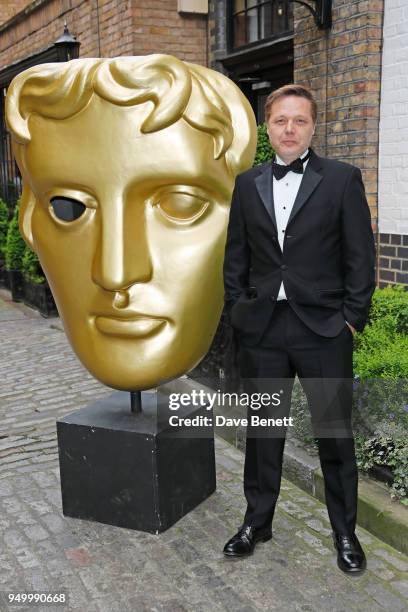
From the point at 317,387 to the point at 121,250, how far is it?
1.01 m

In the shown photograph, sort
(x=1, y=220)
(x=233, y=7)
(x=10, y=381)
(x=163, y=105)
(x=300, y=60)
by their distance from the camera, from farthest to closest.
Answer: (x=1, y=220) → (x=233, y=7) → (x=10, y=381) → (x=300, y=60) → (x=163, y=105)

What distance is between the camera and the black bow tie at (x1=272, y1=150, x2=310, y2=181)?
2762mm

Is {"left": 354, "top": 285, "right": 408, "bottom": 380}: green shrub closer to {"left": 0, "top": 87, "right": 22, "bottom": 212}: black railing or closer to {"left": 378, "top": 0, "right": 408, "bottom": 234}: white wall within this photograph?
{"left": 378, "top": 0, "right": 408, "bottom": 234}: white wall

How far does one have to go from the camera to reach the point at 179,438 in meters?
3.44

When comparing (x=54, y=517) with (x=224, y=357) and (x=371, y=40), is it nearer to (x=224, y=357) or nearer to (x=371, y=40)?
(x=224, y=357)

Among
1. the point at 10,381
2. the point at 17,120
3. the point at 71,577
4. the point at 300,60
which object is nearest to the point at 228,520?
the point at 71,577

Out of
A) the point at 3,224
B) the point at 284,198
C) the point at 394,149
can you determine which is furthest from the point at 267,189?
the point at 3,224

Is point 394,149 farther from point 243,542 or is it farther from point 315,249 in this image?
point 243,542

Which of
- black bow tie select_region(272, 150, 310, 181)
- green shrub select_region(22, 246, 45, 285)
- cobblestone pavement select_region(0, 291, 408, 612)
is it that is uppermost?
black bow tie select_region(272, 150, 310, 181)

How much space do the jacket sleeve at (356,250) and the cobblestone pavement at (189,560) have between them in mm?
1115

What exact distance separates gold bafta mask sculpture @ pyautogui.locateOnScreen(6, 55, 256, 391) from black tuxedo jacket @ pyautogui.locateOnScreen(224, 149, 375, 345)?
0.28 meters

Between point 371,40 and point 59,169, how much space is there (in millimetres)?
2811

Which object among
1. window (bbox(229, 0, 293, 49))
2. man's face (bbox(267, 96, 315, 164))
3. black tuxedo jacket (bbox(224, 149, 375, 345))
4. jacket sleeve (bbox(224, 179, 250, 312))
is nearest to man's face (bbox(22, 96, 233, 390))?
jacket sleeve (bbox(224, 179, 250, 312))

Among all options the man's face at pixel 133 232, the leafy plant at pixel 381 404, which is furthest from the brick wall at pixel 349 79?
the man's face at pixel 133 232
